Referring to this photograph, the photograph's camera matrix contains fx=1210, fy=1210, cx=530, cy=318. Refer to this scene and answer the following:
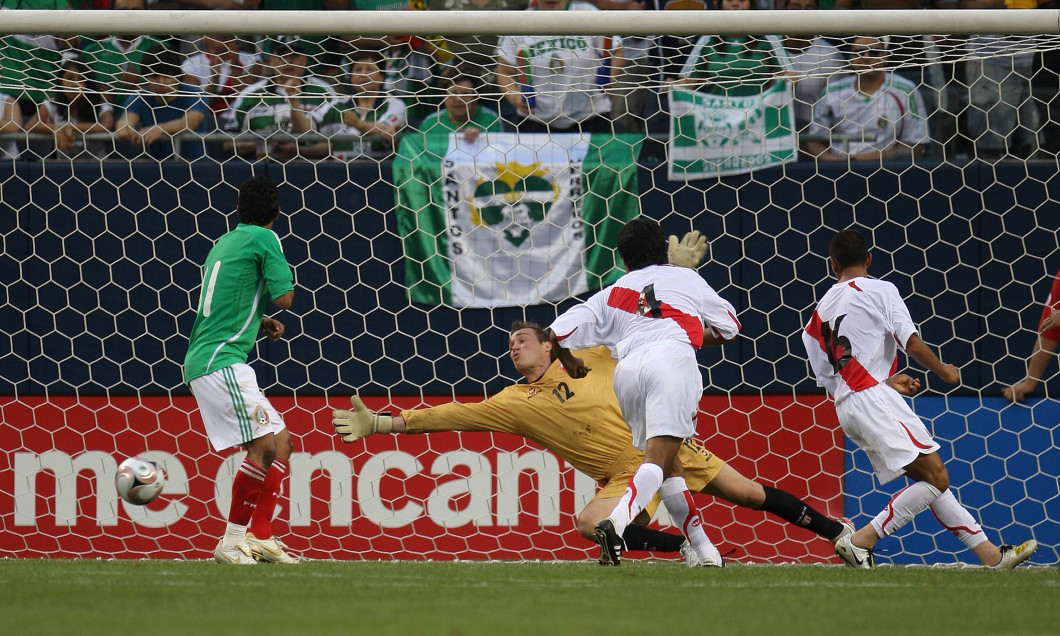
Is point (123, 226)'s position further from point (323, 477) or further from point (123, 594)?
point (123, 594)

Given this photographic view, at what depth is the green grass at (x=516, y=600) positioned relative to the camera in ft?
10.7

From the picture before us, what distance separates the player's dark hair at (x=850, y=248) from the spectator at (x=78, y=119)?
444 centimetres

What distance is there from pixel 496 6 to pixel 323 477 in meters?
3.26

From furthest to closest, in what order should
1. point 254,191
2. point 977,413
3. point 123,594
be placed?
point 977,413
point 254,191
point 123,594

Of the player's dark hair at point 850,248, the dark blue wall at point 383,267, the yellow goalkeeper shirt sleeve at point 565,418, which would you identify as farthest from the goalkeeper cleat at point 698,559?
the dark blue wall at point 383,267

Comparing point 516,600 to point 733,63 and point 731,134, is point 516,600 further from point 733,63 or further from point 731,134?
point 733,63

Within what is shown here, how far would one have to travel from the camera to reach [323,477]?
7.11 metres

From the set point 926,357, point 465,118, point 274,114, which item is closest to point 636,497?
point 926,357

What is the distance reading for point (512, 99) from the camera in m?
7.41

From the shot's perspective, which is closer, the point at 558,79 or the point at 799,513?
the point at 799,513

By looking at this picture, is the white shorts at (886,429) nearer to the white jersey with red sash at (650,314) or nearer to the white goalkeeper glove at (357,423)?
the white jersey with red sash at (650,314)

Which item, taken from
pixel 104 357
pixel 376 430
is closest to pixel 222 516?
pixel 104 357

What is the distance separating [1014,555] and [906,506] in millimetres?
524

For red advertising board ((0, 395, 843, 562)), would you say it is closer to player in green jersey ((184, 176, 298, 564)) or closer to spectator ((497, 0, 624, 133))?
player in green jersey ((184, 176, 298, 564))
